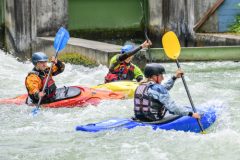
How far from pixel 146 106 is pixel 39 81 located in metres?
2.35

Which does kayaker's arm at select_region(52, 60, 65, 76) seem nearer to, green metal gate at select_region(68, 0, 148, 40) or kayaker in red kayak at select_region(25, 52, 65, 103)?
kayaker in red kayak at select_region(25, 52, 65, 103)

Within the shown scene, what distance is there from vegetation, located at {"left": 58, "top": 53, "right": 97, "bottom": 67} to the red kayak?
12.3 ft

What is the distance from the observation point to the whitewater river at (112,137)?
6.65 m

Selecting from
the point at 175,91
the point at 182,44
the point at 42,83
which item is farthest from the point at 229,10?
the point at 42,83

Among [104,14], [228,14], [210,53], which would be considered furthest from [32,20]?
[228,14]

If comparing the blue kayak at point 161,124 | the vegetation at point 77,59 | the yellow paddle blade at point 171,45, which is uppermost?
the yellow paddle blade at point 171,45

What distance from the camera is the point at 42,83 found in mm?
9047

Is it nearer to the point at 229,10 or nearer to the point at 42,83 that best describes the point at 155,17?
the point at 229,10

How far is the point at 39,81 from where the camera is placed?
8969 millimetres

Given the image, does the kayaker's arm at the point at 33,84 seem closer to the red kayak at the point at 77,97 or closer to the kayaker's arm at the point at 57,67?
the red kayak at the point at 77,97

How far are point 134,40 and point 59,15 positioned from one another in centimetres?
273

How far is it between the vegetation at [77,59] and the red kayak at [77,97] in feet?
12.3

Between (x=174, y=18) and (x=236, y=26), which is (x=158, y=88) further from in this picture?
(x=236, y=26)

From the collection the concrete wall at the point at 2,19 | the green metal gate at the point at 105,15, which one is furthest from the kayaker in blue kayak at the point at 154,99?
the green metal gate at the point at 105,15
